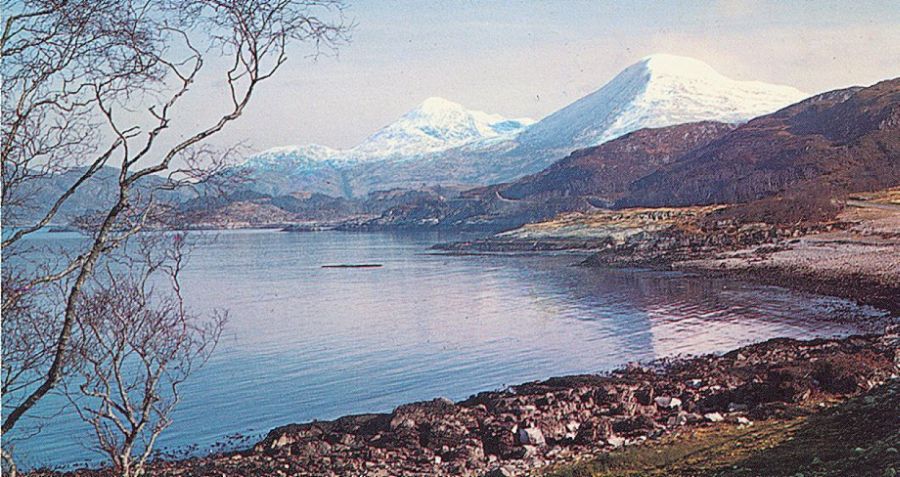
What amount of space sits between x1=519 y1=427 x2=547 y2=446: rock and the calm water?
788cm

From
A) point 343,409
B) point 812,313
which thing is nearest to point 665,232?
point 812,313

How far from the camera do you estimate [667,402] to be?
2033 cm

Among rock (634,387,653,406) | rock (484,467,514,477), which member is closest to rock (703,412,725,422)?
rock (634,387,653,406)

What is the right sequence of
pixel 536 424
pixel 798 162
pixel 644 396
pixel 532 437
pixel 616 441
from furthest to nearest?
1. pixel 798 162
2. pixel 644 396
3. pixel 536 424
4. pixel 532 437
5. pixel 616 441

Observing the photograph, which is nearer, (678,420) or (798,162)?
(678,420)

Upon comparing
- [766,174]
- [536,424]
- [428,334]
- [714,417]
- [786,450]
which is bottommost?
[428,334]

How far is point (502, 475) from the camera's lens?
47.4 feet

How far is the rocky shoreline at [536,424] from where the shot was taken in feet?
56.2

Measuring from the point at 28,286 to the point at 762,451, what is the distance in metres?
10.9

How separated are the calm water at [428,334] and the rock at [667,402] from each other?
7.86 metres

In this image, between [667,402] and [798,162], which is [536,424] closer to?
[667,402]

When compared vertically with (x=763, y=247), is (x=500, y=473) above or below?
above

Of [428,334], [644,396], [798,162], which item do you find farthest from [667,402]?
[798,162]

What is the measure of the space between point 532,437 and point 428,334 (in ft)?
73.6
